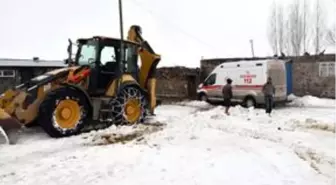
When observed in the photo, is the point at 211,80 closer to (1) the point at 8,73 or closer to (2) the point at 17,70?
(2) the point at 17,70

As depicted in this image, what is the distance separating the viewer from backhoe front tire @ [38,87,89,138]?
1060cm

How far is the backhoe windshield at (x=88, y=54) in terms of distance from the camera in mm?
12555

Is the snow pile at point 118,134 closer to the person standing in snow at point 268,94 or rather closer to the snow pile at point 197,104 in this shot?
the person standing in snow at point 268,94

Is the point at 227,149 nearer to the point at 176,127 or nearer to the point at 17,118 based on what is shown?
A: the point at 176,127

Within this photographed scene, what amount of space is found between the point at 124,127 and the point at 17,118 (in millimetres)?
2983

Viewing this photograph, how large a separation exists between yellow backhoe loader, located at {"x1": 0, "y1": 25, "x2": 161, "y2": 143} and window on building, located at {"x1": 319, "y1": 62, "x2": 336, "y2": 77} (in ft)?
43.9

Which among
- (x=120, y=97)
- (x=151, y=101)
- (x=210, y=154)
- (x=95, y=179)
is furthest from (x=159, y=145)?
(x=151, y=101)

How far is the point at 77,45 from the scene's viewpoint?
42.7 feet

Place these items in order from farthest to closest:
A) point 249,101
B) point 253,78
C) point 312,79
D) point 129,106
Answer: point 312,79 < point 249,101 < point 253,78 < point 129,106

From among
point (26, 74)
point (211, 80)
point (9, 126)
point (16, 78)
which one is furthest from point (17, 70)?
point (9, 126)

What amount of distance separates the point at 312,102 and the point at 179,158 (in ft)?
53.2

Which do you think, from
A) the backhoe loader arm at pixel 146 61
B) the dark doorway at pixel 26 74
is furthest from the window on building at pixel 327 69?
the dark doorway at pixel 26 74

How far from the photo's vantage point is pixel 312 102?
73.4 feet

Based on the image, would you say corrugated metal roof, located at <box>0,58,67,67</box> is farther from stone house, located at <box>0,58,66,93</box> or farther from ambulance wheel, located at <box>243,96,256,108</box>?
ambulance wheel, located at <box>243,96,256,108</box>
